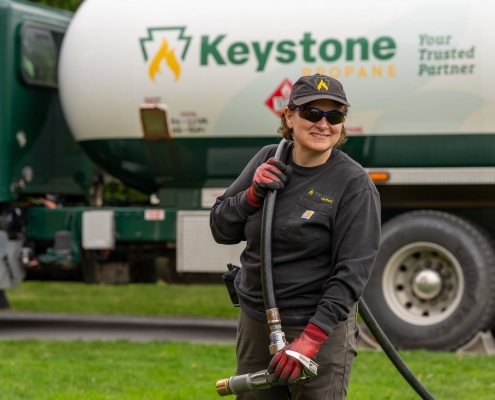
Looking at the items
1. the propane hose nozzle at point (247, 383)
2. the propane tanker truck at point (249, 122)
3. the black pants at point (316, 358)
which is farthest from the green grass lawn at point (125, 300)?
the propane hose nozzle at point (247, 383)

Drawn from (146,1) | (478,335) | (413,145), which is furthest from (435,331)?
(146,1)

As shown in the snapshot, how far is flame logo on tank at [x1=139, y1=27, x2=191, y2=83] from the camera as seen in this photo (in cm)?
866

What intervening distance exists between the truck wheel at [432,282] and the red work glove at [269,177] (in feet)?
15.6

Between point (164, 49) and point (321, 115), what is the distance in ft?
17.1

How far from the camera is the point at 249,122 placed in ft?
28.3

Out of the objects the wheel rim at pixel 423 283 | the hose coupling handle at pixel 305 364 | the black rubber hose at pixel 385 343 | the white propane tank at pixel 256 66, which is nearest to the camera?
the hose coupling handle at pixel 305 364

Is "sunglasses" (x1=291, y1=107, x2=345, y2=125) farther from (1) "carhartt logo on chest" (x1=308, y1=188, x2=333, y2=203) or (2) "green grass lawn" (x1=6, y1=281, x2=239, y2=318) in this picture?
(2) "green grass lawn" (x1=6, y1=281, x2=239, y2=318)

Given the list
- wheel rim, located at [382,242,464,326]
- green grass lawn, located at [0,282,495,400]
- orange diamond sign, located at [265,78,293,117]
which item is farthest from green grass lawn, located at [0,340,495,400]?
orange diamond sign, located at [265,78,293,117]

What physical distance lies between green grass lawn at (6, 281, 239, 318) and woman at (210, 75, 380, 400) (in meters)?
7.60

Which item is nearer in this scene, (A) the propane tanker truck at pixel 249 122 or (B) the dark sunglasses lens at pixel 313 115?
(B) the dark sunglasses lens at pixel 313 115

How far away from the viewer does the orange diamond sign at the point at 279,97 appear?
8398 mm

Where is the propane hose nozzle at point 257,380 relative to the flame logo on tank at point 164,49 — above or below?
below

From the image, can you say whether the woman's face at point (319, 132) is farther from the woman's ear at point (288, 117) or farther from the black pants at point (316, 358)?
the black pants at point (316, 358)

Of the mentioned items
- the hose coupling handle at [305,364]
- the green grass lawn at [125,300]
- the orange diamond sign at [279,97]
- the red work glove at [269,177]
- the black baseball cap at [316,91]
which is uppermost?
the orange diamond sign at [279,97]
